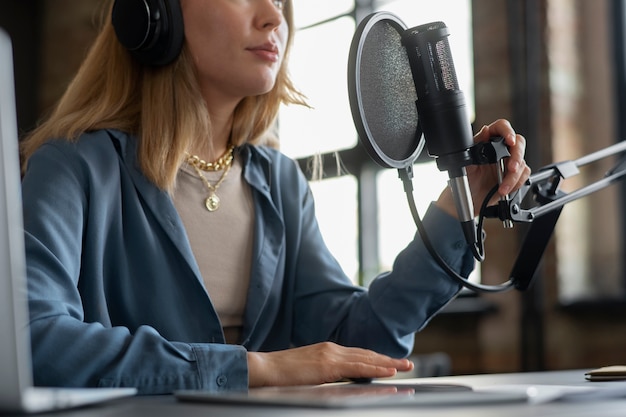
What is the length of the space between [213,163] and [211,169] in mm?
17

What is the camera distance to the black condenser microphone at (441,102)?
98 cm

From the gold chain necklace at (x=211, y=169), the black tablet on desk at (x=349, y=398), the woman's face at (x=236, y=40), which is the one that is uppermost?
the woman's face at (x=236, y=40)

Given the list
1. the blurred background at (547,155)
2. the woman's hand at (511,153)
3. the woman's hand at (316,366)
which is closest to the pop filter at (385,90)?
the woman's hand at (511,153)

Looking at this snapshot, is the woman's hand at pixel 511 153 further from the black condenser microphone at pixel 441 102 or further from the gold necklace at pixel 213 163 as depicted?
the gold necklace at pixel 213 163

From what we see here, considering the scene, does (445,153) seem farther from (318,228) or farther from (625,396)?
(318,228)

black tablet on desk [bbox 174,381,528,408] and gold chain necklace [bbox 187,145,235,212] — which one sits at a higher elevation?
gold chain necklace [bbox 187,145,235,212]

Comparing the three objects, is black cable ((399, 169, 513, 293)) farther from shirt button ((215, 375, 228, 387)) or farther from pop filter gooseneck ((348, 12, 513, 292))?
shirt button ((215, 375, 228, 387))

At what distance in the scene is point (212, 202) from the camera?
1409mm

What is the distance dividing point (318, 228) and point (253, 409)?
0.95 metres

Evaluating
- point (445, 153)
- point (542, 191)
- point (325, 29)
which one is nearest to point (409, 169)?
point (445, 153)

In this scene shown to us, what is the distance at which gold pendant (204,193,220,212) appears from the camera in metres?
1.40

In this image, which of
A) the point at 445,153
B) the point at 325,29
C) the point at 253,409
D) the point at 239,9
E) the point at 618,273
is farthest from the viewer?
the point at 325,29

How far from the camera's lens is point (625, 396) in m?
0.70

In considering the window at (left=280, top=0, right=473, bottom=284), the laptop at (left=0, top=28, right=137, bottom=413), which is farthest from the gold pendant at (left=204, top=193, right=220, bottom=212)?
the window at (left=280, top=0, right=473, bottom=284)
